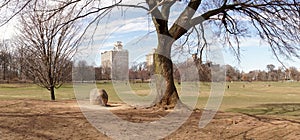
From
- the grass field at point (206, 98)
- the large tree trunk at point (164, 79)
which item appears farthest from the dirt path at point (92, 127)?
the grass field at point (206, 98)

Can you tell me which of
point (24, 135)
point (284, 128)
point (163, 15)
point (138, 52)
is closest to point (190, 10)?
point (163, 15)

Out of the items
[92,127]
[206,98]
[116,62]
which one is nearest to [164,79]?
[116,62]

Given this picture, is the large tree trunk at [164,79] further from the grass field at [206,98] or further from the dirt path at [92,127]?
the grass field at [206,98]

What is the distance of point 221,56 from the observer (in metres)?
13.9

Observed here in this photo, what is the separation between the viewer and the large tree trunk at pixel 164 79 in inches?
420

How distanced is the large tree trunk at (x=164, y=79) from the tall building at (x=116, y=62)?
3.96ft

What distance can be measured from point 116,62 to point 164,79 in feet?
10.0

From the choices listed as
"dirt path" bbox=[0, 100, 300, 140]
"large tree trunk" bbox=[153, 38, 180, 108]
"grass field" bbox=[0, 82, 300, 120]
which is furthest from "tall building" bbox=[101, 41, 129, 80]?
"dirt path" bbox=[0, 100, 300, 140]

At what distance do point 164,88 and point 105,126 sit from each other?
3628mm

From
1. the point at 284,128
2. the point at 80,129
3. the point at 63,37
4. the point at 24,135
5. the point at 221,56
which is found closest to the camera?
the point at 24,135

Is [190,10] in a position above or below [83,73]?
above

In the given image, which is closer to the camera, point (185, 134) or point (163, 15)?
point (185, 134)

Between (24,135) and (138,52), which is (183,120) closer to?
(138,52)

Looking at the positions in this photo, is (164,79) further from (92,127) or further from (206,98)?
(206,98)
